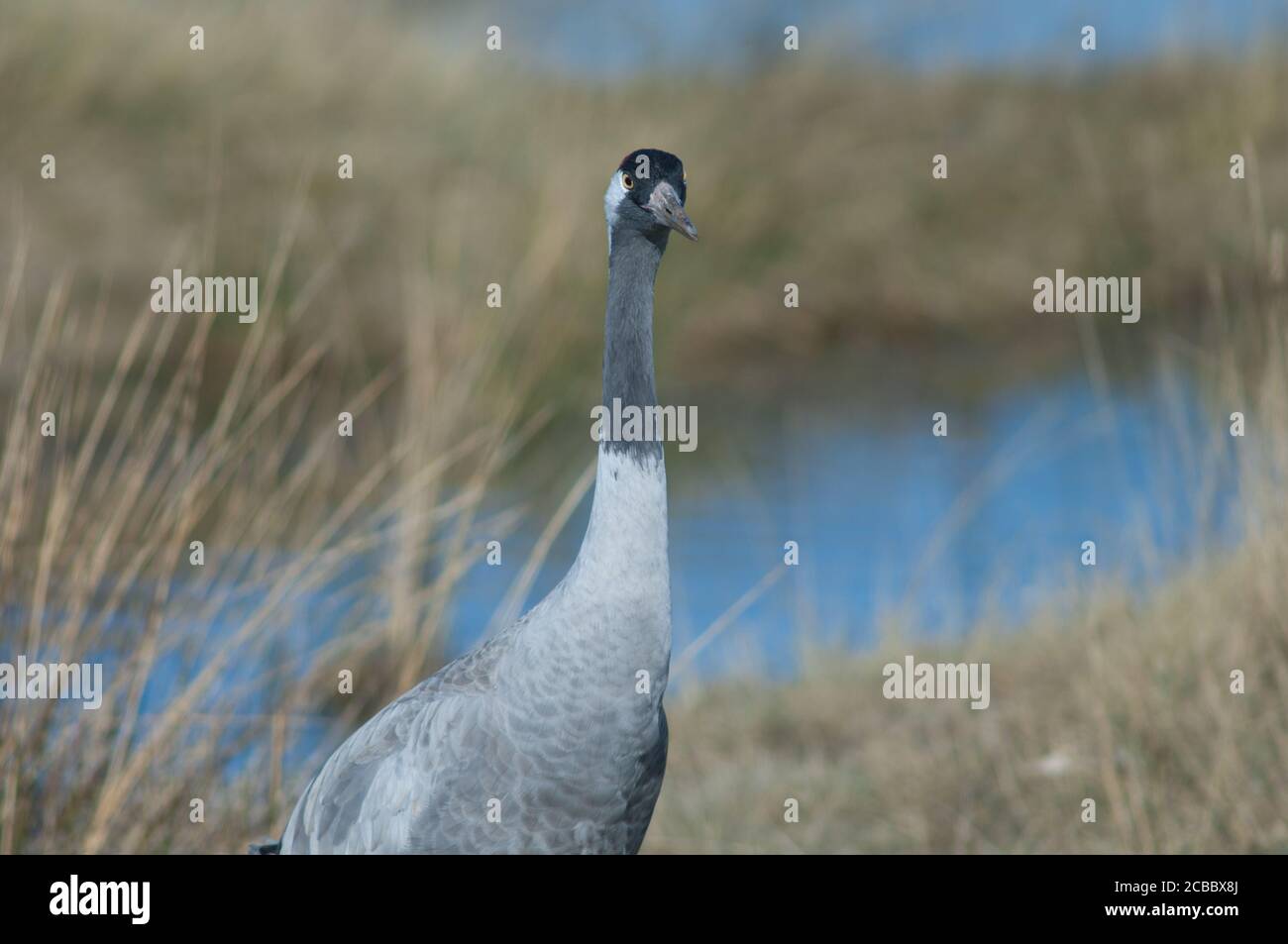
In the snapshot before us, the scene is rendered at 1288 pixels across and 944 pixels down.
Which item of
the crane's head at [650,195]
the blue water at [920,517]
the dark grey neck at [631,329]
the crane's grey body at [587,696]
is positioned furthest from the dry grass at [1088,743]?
the crane's head at [650,195]

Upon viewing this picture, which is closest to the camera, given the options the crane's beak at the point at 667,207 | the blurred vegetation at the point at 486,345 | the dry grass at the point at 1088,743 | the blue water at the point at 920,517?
the crane's beak at the point at 667,207

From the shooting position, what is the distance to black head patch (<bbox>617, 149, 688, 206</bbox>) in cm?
311

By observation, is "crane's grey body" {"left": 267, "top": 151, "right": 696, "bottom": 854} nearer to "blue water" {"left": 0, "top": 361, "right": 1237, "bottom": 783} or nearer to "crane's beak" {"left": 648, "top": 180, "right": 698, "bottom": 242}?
"crane's beak" {"left": 648, "top": 180, "right": 698, "bottom": 242}

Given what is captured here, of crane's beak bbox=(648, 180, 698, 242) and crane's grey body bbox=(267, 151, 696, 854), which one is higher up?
crane's beak bbox=(648, 180, 698, 242)

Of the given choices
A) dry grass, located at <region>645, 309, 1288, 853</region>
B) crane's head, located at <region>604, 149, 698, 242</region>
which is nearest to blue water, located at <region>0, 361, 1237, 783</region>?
dry grass, located at <region>645, 309, 1288, 853</region>

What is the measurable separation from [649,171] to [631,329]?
1.04ft

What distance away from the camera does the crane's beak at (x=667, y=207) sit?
9.94ft

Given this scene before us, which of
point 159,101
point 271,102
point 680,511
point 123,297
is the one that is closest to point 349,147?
point 271,102

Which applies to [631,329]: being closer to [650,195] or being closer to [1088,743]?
[650,195]

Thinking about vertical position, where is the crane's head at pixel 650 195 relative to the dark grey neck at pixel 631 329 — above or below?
above

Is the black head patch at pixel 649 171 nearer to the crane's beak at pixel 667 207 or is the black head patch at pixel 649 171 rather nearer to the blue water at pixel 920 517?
the crane's beak at pixel 667 207

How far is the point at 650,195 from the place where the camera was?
122 inches

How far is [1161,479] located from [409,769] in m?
3.65

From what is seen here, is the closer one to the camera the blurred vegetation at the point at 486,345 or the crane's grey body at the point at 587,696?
the crane's grey body at the point at 587,696
